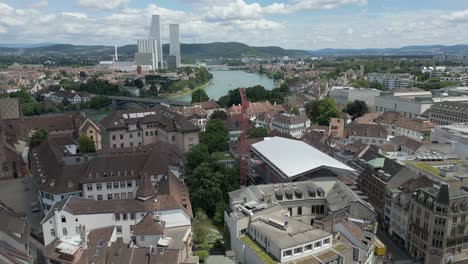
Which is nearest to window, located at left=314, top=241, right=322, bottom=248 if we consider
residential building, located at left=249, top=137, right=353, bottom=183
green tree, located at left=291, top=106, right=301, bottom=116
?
residential building, located at left=249, top=137, right=353, bottom=183

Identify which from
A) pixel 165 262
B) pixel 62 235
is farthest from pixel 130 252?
pixel 62 235

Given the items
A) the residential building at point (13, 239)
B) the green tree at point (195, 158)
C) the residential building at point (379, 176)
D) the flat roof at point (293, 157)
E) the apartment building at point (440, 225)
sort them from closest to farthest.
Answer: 1. the residential building at point (13, 239)
2. the apartment building at point (440, 225)
3. the residential building at point (379, 176)
4. the flat roof at point (293, 157)
5. the green tree at point (195, 158)

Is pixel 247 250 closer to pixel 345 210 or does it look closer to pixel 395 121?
pixel 345 210

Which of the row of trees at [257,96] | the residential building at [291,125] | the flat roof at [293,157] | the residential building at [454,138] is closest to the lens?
the flat roof at [293,157]

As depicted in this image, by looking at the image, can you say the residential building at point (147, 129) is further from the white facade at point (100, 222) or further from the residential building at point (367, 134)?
the residential building at point (367, 134)

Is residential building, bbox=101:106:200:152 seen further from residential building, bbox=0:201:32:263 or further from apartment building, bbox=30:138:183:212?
residential building, bbox=0:201:32:263

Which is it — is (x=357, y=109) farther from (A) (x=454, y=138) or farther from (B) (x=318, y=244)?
(B) (x=318, y=244)

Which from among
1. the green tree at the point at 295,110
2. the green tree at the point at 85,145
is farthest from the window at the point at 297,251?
the green tree at the point at 295,110
